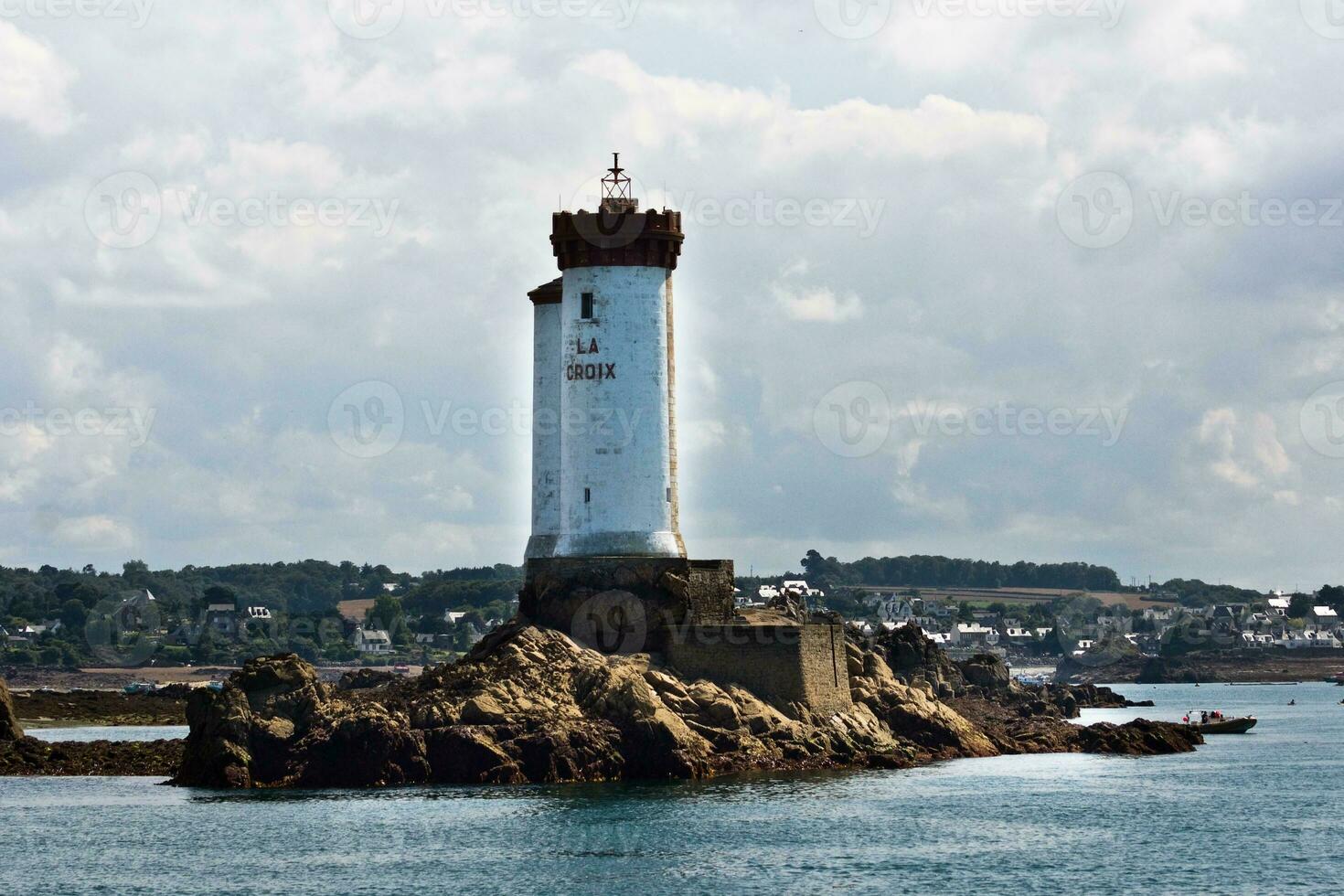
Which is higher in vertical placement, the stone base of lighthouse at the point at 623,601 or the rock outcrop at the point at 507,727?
the stone base of lighthouse at the point at 623,601

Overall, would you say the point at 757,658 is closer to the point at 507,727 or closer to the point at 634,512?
the point at 634,512

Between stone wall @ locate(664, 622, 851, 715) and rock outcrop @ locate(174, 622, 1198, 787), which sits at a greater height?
stone wall @ locate(664, 622, 851, 715)

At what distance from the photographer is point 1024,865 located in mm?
43250

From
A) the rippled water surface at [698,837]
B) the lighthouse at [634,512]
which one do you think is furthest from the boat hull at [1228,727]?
the lighthouse at [634,512]

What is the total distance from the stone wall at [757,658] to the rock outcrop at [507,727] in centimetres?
49

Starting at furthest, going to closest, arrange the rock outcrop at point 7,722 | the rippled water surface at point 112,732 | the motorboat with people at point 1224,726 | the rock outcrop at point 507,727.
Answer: the motorboat with people at point 1224,726
the rippled water surface at point 112,732
the rock outcrop at point 7,722
the rock outcrop at point 507,727

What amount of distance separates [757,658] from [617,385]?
32.4 ft

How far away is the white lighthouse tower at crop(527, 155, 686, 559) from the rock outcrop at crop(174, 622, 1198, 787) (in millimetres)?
4302

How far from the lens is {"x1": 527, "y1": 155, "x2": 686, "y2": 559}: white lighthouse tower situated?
6016 cm

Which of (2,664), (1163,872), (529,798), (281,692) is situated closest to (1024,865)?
(1163,872)

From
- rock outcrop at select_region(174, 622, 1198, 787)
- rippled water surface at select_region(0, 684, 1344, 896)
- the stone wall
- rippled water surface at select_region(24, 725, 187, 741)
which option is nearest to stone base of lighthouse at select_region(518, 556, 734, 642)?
the stone wall

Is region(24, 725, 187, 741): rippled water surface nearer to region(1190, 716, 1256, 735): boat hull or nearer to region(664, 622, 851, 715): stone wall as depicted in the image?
region(664, 622, 851, 715): stone wall

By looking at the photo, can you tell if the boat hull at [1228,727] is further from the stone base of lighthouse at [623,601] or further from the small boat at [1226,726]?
the stone base of lighthouse at [623,601]

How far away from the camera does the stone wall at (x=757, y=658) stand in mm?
57938
